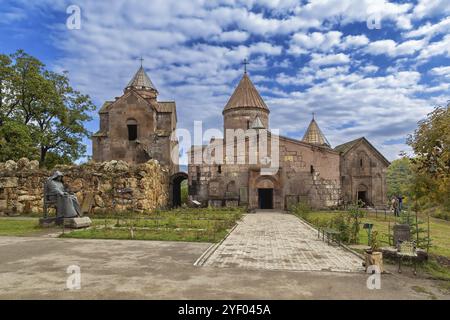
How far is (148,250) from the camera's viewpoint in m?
9.48

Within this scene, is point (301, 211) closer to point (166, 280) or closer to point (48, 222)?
point (48, 222)

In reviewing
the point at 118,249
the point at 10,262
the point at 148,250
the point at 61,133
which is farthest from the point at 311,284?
the point at 61,133

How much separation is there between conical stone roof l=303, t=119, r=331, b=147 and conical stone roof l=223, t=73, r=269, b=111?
570cm

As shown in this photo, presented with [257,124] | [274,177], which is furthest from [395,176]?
[274,177]

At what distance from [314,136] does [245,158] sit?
12.3 meters

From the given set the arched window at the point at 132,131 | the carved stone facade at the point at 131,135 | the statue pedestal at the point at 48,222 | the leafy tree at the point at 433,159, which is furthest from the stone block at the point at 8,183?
the leafy tree at the point at 433,159

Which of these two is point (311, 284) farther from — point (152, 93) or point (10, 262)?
point (152, 93)

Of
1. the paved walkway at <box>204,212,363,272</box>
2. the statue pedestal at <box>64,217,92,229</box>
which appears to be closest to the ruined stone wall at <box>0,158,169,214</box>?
the statue pedestal at <box>64,217,92,229</box>

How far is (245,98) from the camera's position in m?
33.3

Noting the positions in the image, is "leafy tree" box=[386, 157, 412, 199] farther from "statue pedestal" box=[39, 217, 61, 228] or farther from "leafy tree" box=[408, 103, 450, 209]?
"statue pedestal" box=[39, 217, 61, 228]

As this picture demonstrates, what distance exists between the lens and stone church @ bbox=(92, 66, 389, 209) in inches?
1033

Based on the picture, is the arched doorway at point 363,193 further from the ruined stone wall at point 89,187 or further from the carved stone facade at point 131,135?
the ruined stone wall at point 89,187

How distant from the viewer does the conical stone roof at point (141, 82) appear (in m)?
31.8
